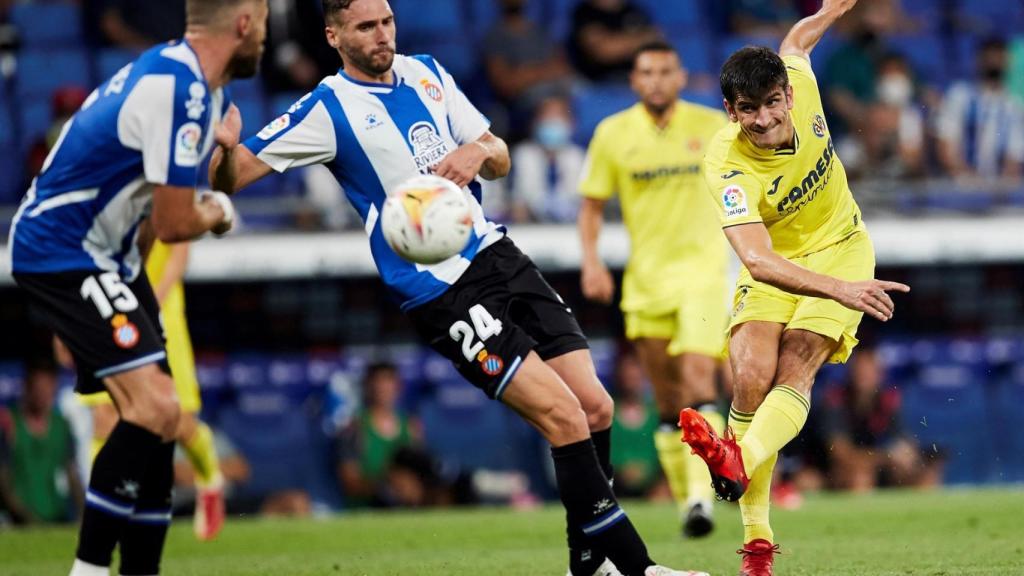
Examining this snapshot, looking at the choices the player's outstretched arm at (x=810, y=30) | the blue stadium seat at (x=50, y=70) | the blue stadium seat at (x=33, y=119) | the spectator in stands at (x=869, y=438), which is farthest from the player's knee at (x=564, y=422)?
the blue stadium seat at (x=50, y=70)

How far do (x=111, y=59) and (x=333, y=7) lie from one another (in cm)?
982

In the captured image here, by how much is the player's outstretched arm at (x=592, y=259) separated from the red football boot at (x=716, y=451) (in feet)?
11.9

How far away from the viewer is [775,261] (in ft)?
21.3

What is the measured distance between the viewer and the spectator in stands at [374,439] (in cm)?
1366

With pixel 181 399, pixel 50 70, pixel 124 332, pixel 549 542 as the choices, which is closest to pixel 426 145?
pixel 124 332

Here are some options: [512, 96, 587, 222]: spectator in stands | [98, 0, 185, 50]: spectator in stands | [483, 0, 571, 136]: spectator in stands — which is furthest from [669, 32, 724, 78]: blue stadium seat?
[98, 0, 185, 50]: spectator in stands

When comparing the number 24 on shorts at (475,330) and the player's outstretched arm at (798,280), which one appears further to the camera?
the number 24 on shorts at (475,330)

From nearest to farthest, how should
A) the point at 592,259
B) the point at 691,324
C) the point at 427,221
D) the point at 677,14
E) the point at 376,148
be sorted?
the point at 427,221
the point at 376,148
the point at 691,324
the point at 592,259
the point at 677,14

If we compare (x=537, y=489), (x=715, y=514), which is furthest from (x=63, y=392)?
(x=715, y=514)

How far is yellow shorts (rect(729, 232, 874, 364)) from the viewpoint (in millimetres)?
6840

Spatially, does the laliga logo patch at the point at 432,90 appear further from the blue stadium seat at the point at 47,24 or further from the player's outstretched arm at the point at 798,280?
the blue stadium seat at the point at 47,24

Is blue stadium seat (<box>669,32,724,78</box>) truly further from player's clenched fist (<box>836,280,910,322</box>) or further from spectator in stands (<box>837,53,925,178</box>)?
player's clenched fist (<box>836,280,910,322</box>)

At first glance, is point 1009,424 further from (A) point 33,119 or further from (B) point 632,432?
(A) point 33,119

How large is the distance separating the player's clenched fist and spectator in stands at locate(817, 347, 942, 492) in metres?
7.62
